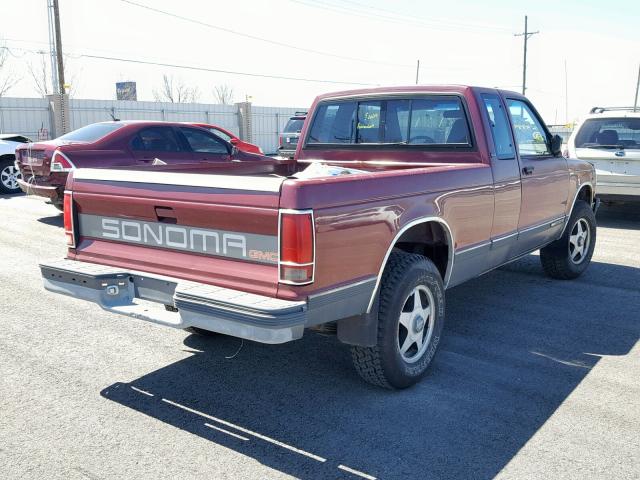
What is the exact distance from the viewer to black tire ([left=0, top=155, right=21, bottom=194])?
47.4 ft

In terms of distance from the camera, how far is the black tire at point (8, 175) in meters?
14.4

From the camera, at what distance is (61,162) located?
9.44 m

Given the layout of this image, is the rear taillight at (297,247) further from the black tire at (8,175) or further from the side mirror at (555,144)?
the black tire at (8,175)

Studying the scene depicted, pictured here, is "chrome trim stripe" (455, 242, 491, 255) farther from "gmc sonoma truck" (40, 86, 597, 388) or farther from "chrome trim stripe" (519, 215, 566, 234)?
"chrome trim stripe" (519, 215, 566, 234)

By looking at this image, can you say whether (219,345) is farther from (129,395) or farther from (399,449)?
(399,449)

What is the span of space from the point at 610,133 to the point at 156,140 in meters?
Result: 7.16

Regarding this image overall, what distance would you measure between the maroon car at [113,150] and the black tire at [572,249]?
15.0ft

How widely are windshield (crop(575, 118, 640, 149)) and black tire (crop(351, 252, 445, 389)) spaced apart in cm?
704

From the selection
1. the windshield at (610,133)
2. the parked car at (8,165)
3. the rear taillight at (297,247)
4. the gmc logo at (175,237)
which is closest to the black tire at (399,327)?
the rear taillight at (297,247)

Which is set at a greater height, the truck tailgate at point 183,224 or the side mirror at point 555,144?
the side mirror at point 555,144

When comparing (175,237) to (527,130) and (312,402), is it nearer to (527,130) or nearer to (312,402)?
(312,402)

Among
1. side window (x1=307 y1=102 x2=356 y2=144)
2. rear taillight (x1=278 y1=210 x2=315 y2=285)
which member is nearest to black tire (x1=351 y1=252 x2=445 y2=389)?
rear taillight (x1=278 y1=210 x2=315 y2=285)

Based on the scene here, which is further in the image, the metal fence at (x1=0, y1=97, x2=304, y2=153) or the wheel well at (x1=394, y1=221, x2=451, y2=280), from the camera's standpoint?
the metal fence at (x1=0, y1=97, x2=304, y2=153)

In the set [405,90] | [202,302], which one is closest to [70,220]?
[202,302]
